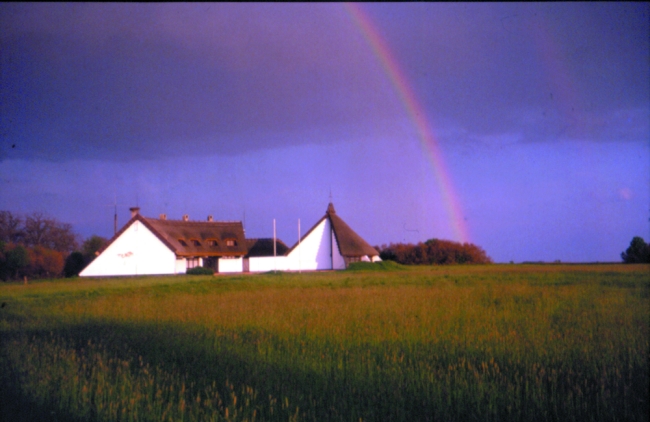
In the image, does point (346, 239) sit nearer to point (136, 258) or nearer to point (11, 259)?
point (136, 258)

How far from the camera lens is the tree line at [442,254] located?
202 ft

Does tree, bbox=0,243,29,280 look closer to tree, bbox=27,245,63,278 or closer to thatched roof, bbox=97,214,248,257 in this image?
tree, bbox=27,245,63,278

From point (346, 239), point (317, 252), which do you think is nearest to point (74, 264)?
point (317, 252)

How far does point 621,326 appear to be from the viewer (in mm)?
10219

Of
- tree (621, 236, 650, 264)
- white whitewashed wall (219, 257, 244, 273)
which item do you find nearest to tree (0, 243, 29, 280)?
white whitewashed wall (219, 257, 244, 273)

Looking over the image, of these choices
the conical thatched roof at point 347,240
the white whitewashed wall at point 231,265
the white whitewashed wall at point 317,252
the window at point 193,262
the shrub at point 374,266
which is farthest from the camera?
the conical thatched roof at point 347,240

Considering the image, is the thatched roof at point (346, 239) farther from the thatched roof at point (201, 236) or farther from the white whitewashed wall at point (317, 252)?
the thatched roof at point (201, 236)

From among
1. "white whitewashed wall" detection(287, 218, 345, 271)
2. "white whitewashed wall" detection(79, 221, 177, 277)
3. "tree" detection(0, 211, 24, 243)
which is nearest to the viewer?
"tree" detection(0, 211, 24, 243)

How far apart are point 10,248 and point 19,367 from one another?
14352 mm

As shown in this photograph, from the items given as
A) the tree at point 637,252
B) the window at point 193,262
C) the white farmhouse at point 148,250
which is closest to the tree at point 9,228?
the white farmhouse at point 148,250

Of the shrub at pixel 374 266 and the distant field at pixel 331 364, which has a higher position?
the shrub at pixel 374 266

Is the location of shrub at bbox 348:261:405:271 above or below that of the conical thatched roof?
below

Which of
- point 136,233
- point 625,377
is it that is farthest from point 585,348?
point 136,233

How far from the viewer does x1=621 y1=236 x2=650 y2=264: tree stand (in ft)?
167
